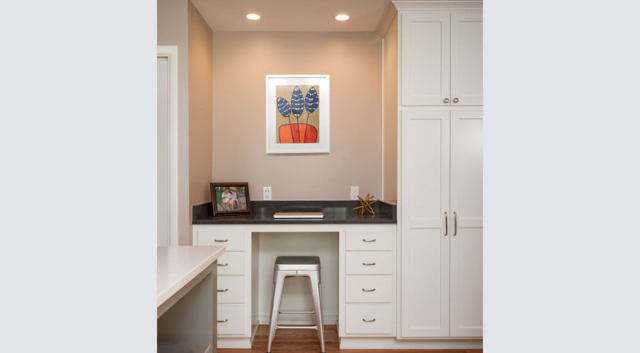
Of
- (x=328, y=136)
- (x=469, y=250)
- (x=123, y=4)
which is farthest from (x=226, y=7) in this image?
(x=123, y=4)

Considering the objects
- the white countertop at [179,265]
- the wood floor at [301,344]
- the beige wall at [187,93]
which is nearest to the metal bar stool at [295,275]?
the wood floor at [301,344]

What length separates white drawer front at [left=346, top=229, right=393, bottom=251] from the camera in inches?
109

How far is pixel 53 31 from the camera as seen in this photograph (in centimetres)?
20

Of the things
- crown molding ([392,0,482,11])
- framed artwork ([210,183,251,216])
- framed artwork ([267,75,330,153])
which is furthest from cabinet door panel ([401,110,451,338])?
framed artwork ([210,183,251,216])

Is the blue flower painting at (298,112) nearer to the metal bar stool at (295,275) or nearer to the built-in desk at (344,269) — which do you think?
the built-in desk at (344,269)

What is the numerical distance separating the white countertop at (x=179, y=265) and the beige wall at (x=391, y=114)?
1.58 meters

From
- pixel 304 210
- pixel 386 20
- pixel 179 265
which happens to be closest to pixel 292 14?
pixel 386 20

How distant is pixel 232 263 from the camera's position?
109 inches

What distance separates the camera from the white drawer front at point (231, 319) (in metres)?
2.77

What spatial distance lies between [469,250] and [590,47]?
Result: 2.76 metres

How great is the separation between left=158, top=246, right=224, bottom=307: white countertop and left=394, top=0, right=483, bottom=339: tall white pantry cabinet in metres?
1.52

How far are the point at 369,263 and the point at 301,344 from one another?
31.5 inches

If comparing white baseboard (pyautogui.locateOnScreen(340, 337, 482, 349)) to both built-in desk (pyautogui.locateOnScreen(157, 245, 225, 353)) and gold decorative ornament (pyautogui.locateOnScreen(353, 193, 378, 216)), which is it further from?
built-in desk (pyautogui.locateOnScreen(157, 245, 225, 353))

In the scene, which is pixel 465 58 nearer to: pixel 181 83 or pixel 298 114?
pixel 298 114
